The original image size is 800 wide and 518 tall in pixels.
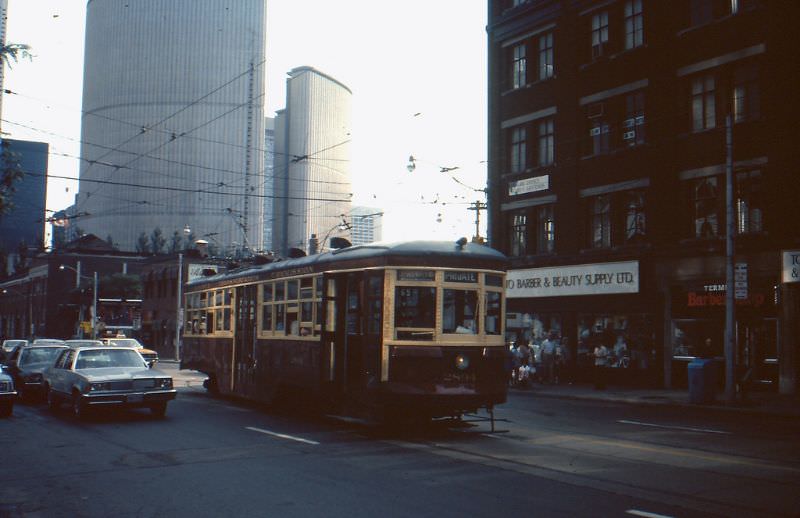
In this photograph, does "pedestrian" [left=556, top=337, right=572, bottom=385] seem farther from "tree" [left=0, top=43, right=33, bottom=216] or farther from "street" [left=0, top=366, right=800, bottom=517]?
"tree" [left=0, top=43, right=33, bottom=216]

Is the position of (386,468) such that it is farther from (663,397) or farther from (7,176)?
(663,397)

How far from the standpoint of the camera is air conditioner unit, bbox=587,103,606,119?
30.5m

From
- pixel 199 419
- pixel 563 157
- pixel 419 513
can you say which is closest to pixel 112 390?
pixel 199 419

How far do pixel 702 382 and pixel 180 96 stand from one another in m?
120

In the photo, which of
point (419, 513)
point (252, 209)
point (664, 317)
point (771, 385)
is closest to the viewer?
point (419, 513)

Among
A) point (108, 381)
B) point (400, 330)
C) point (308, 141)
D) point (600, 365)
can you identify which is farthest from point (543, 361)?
point (308, 141)

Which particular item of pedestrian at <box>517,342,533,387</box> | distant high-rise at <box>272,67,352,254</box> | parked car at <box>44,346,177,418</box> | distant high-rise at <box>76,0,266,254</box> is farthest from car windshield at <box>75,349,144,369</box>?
distant high-rise at <box>272,67,352,254</box>

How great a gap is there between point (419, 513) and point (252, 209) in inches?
4940

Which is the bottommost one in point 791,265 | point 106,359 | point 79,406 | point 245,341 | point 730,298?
point 79,406

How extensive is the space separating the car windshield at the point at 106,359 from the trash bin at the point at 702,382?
1426 cm

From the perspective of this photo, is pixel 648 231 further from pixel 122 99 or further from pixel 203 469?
pixel 122 99

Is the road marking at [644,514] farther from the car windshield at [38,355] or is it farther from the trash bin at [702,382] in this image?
the car windshield at [38,355]

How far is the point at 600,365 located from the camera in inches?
1085

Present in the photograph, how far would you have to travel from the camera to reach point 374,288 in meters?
13.7
